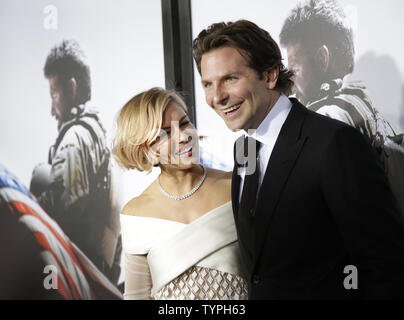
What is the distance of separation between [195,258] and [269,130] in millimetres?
556

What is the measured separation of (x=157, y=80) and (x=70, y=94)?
52 cm

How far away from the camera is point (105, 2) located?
2.71 metres

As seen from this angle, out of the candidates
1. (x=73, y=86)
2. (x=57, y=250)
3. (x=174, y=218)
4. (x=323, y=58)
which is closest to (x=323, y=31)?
(x=323, y=58)

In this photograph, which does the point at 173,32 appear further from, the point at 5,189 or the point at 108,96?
the point at 5,189

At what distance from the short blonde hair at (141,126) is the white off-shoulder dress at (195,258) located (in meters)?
0.24

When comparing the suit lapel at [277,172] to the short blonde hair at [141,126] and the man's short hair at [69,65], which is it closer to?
the short blonde hair at [141,126]

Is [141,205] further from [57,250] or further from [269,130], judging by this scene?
[57,250]

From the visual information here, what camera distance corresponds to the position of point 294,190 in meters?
1.33

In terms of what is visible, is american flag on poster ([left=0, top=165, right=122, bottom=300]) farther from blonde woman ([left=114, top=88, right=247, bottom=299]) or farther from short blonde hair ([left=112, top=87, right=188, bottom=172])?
short blonde hair ([left=112, top=87, right=188, bottom=172])

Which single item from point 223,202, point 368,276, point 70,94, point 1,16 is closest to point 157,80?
point 70,94

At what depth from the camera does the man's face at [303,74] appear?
2.08 m

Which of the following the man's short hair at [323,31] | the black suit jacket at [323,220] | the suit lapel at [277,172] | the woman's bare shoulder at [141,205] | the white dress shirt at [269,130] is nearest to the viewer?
the black suit jacket at [323,220]

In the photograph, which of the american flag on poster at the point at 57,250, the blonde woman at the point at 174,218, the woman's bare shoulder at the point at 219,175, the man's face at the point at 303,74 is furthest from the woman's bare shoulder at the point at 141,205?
the american flag on poster at the point at 57,250

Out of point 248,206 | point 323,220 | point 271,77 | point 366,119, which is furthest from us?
point 366,119
